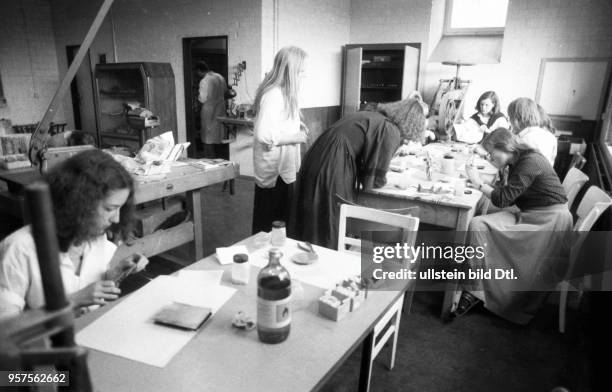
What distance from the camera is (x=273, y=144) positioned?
9.25 feet

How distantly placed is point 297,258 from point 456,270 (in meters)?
1.62

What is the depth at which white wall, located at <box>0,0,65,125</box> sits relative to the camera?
24.8ft

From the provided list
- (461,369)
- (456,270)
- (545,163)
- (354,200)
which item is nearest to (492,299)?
(456,270)

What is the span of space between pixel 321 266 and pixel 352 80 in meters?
5.68

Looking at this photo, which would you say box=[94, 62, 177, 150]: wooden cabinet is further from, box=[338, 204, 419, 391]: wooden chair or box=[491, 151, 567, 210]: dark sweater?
box=[491, 151, 567, 210]: dark sweater

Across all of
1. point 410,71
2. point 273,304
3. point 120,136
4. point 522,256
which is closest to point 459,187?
point 522,256

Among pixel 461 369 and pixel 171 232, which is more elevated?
pixel 171 232

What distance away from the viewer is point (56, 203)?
51.8 inches

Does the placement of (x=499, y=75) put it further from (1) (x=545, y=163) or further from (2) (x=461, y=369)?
(2) (x=461, y=369)

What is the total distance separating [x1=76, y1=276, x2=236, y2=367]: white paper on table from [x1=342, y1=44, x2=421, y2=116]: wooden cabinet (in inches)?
228

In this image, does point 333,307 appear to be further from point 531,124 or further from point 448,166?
point 531,124

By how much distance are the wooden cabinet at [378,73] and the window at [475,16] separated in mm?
862

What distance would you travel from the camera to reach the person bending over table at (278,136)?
108 inches

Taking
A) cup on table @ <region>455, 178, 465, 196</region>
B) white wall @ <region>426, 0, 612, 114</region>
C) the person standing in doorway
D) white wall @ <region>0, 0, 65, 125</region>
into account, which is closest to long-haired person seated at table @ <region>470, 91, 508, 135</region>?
white wall @ <region>426, 0, 612, 114</region>
